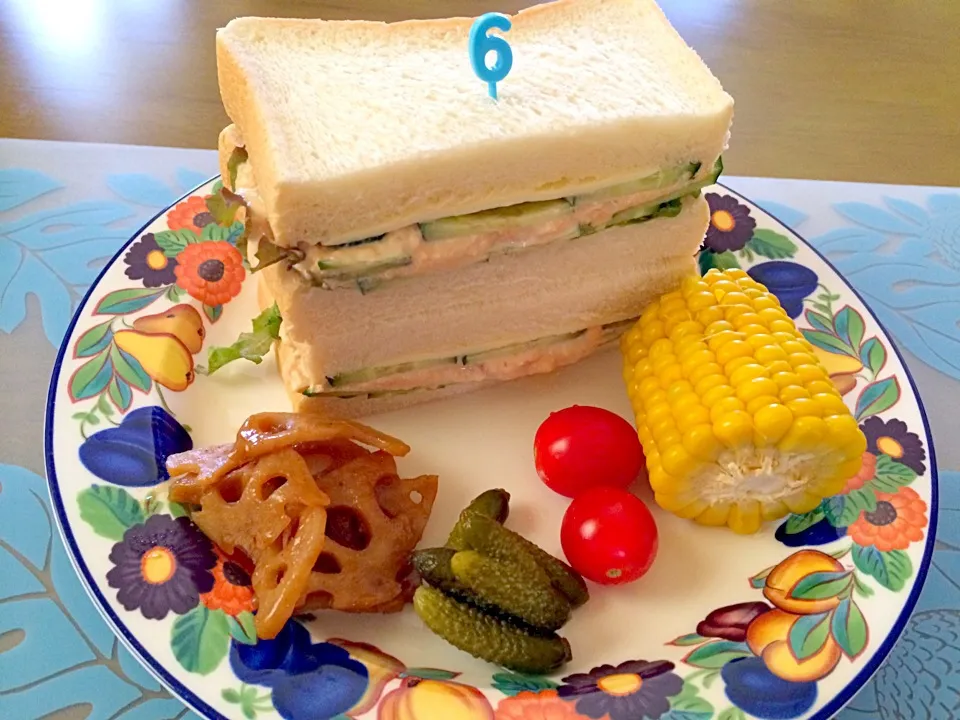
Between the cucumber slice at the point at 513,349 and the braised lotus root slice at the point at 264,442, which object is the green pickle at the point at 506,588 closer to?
the braised lotus root slice at the point at 264,442

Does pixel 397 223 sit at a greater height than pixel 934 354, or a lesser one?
greater

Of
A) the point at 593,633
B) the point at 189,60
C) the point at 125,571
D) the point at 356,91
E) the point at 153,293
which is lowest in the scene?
the point at 593,633

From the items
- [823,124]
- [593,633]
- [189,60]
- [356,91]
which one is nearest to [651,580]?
[593,633]

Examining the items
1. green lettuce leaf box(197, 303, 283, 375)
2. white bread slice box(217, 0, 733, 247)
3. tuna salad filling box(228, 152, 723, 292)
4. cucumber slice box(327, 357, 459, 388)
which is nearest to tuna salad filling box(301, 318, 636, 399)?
cucumber slice box(327, 357, 459, 388)

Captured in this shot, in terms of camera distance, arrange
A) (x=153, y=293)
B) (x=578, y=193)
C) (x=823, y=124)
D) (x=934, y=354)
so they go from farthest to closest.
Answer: (x=823, y=124) < (x=934, y=354) < (x=153, y=293) < (x=578, y=193)

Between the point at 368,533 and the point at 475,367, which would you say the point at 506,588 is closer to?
the point at 368,533

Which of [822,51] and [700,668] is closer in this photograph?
[700,668]

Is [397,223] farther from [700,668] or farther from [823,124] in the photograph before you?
[823,124]

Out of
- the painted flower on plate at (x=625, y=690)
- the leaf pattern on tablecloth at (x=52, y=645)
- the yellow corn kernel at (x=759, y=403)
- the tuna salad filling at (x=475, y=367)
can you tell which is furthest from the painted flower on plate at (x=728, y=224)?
the leaf pattern on tablecloth at (x=52, y=645)
